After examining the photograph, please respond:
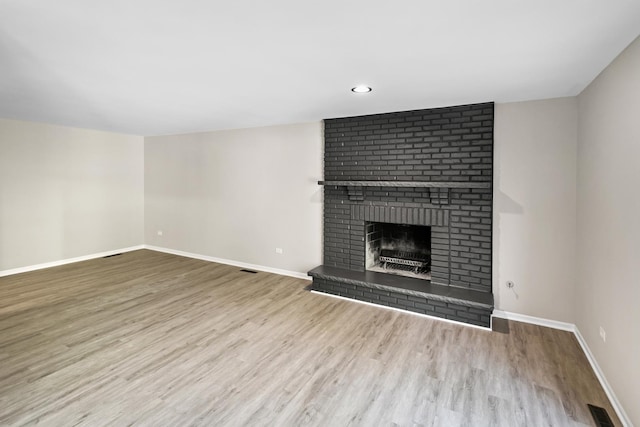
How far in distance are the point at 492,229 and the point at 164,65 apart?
3.61m

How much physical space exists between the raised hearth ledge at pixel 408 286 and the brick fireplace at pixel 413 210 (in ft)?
0.04

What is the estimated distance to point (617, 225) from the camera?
2.14m

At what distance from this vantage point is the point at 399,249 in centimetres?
452

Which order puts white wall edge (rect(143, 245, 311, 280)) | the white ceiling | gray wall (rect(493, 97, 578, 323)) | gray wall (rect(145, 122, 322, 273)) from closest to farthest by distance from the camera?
the white ceiling < gray wall (rect(493, 97, 578, 323)) < gray wall (rect(145, 122, 322, 273)) < white wall edge (rect(143, 245, 311, 280))

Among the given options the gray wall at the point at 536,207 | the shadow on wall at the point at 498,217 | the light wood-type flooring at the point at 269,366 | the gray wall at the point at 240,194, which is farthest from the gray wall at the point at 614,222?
the gray wall at the point at 240,194

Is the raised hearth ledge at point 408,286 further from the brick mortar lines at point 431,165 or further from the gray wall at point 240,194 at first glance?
the gray wall at point 240,194

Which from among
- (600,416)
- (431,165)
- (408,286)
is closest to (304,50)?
(431,165)

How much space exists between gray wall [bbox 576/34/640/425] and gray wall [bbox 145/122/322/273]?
9.97ft

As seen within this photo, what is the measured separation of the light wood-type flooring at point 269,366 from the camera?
2027mm

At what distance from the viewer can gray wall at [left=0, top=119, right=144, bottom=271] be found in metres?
4.82

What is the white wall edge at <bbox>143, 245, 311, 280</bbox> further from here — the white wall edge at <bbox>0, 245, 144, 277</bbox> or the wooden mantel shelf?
the wooden mantel shelf

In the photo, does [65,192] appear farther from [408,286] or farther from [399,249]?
[408,286]

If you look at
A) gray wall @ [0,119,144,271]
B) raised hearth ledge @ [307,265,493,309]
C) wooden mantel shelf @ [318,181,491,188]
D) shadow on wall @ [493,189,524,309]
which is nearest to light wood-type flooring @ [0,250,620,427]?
raised hearth ledge @ [307,265,493,309]

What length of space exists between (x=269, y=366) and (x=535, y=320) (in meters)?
2.84
